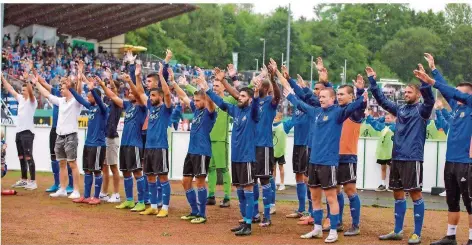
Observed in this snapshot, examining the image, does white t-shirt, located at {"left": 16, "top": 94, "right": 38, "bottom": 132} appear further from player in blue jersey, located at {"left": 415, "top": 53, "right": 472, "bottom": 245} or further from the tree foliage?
player in blue jersey, located at {"left": 415, "top": 53, "right": 472, "bottom": 245}

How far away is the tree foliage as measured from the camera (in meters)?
15.9

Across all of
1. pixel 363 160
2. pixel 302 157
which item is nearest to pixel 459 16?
pixel 363 160

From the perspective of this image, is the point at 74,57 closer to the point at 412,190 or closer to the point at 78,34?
the point at 78,34

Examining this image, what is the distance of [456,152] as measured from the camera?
8266 millimetres

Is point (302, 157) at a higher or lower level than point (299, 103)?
lower

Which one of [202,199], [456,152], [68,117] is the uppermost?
[68,117]

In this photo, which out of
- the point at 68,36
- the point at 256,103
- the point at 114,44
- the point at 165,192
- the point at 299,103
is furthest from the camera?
the point at 114,44

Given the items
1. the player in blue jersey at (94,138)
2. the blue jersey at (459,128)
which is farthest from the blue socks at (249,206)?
the player in blue jersey at (94,138)

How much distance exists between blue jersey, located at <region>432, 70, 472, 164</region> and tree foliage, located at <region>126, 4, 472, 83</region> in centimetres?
613

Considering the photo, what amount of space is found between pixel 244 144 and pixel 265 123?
2.73 feet

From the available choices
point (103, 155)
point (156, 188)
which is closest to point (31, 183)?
point (103, 155)

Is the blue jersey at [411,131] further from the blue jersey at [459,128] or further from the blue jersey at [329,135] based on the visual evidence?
the blue jersey at [329,135]

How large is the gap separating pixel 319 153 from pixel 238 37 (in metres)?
10.1

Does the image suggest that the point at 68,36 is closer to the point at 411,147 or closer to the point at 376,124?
the point at 376,124
